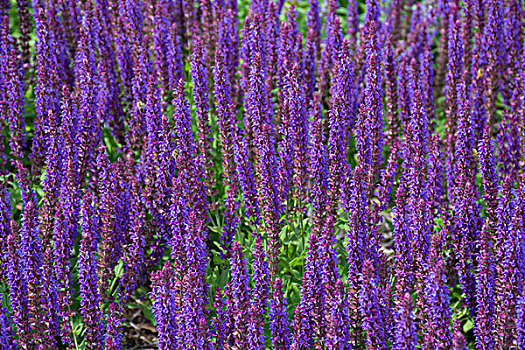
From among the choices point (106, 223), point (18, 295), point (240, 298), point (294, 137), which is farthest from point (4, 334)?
point (294, 137)

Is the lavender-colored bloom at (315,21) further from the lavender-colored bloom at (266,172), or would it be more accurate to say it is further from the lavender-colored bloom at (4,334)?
the lavender-colored bloom at (4,334)

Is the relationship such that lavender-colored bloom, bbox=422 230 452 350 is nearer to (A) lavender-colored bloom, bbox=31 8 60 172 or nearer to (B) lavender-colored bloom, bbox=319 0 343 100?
(B) lavender-colored bloom, bbox=319 0 343 100

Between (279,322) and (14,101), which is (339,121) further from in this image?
(14,101)

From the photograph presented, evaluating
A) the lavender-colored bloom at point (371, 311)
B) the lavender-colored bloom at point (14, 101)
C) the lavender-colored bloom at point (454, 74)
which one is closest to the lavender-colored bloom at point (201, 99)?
the lavender-colored bloom at point (14, 101)

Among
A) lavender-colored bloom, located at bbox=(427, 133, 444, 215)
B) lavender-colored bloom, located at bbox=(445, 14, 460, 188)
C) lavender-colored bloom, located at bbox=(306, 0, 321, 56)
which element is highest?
lavender-colored bloom, located at bbox=(306, 0, 321, 56)

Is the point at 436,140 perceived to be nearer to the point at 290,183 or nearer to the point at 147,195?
the point at 290,183

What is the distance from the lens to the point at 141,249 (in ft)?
23.7

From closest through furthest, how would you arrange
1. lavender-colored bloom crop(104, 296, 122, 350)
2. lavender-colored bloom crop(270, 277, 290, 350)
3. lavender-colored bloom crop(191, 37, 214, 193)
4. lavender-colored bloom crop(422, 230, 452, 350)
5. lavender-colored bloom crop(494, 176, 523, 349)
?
lavender-colored bloom crop(422, 230, 452, 350), lavender-colored bloom crop(270, 277, 290, 350), lavender-colored bloom crop(104, 296, 122, 350), lavender-colored bloom crop(494, 176, 523, 349), lavender-colored bloom crop(191, 37, 214, 193)

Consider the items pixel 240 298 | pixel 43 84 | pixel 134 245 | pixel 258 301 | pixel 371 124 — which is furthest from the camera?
pixel 43 84

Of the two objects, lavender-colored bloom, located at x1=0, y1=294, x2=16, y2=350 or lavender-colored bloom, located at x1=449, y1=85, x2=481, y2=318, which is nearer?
lavender-colored bloom, located at x1=0, y1=294, x2=16, y2=350

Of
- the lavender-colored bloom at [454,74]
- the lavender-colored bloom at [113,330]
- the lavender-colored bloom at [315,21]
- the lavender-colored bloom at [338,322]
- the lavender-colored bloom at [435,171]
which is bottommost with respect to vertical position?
the lavender-colored bloom at [113,330]

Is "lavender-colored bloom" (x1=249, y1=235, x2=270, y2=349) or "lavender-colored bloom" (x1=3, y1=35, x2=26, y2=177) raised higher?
"lavender-colored bloom" (x1=3, y1=35, x2=26, y2=177)

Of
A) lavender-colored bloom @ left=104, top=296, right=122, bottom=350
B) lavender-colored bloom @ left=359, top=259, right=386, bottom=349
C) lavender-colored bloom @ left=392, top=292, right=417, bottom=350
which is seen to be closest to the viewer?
lavender-colored bloom @ left=392, top=292, right=417, bottom=350

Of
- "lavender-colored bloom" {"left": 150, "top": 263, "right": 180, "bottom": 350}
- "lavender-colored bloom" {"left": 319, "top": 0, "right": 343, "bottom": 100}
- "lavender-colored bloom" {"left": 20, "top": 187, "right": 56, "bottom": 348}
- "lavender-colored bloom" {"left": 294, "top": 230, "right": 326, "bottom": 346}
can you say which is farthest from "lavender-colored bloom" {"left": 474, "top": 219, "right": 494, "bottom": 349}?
"lavender-colored bloom" {"left": 20, "top": 187, "right": 56, "bottom": 348}
